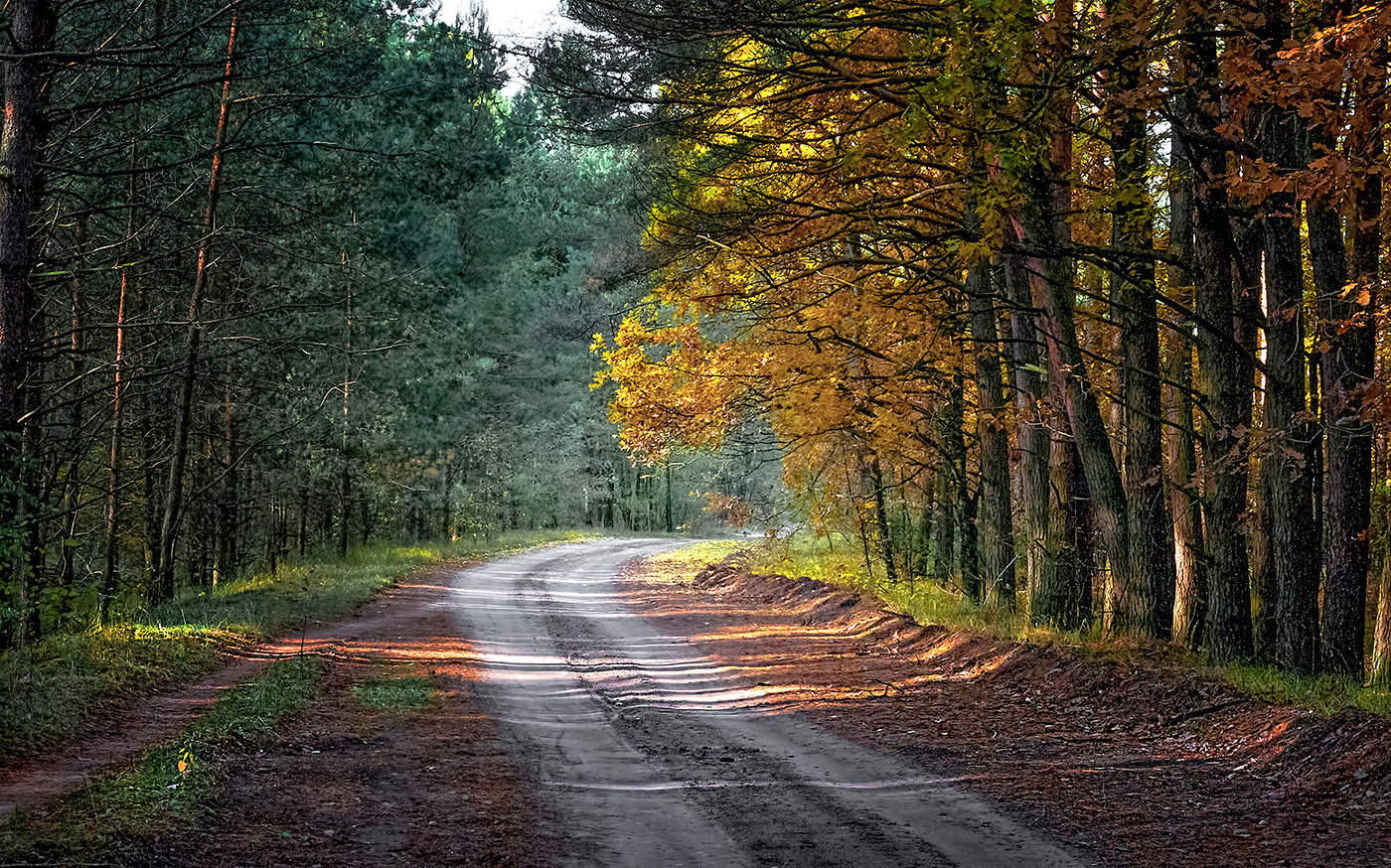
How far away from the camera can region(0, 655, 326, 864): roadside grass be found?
518 centimetres

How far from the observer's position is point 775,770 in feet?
25.2

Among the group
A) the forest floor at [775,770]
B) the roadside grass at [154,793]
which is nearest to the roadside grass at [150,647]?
the forest floor at [775,770]

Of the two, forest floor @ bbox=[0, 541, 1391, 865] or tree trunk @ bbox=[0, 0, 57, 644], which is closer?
forest floor @ bbox=[0, 541, 1391, 865]

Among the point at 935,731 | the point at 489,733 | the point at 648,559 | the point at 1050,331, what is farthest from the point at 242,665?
the point at 648,559

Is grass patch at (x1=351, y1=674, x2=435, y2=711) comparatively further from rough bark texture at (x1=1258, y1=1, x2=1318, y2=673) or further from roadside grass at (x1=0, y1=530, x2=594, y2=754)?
rough bark texture at (x1=1258, y1=1, x2=1318, y2=673)

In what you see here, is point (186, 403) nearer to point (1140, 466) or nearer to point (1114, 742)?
point (1140, 466)

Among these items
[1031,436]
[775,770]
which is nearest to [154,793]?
[775,770]

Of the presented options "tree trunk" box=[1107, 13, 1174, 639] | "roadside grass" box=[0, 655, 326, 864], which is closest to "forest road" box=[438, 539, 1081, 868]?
"roadside grass" box=[0, 655, 326, 864]

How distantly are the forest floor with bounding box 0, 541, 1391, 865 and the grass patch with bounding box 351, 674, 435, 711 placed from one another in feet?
0.15

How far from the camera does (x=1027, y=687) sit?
412 inches

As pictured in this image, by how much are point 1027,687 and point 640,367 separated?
9.98m

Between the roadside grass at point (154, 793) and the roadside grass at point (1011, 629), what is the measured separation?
7596 mm

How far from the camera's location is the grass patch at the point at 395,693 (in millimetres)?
9859

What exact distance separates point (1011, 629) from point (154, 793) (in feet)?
31.3
